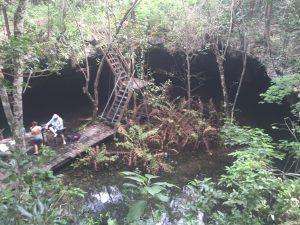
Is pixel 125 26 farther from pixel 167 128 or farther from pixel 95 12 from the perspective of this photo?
pixel 167 128

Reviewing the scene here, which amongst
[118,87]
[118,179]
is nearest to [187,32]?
[118,87]

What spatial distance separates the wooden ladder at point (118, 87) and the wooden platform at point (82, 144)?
0.51 m

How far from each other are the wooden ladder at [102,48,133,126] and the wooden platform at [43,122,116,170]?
1.66 feet

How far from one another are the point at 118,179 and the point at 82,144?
2330 mm

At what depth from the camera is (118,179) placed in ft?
40.3

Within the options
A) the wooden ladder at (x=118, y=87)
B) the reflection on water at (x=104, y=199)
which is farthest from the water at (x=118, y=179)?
the wooden ladder at (x=118, y=87)

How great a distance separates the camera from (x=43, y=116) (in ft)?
58.6

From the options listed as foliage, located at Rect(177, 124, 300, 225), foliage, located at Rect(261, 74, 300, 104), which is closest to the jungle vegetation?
foliage, located at Rect(261, 74, 300, 104)

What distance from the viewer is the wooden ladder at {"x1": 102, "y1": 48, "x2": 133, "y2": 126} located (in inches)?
599

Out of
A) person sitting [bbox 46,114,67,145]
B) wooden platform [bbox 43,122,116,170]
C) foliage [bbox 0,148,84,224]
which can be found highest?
foliage [bbox 0,148,84,224]

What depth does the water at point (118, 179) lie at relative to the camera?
1085 centimetres

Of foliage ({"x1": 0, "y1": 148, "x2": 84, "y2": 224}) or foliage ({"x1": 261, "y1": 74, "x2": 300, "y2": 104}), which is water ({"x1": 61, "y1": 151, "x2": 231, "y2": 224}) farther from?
foliage ({"x1": 0, "y1": 148, "x2": 84, "y2": 224})

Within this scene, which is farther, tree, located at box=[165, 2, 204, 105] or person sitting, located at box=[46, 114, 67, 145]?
tree, located at box=[165, 2, 204, 105]

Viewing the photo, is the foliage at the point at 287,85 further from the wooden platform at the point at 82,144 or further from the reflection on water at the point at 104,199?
the wooden platform at the point at 82,144
